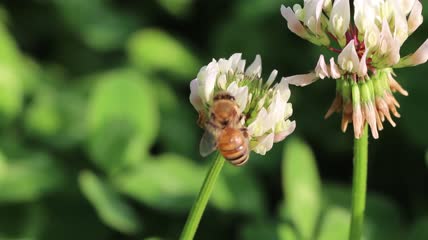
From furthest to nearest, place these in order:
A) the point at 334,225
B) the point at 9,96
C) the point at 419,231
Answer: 1. the point at 9,96
2. the point at 419,231
3. the point at 334,225

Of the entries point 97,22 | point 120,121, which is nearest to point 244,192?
point 120,121

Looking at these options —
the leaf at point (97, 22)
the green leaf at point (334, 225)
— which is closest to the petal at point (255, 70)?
the green leaf at point (334, 225)

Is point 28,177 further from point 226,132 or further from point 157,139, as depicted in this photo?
point 226,132

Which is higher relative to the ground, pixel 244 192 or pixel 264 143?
pixel 244 192

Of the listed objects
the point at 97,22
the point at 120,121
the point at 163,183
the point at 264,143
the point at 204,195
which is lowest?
the point at 204,195

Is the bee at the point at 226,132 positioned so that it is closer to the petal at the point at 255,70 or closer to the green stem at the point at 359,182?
the petal at the point at 255,70

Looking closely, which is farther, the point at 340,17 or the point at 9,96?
the point at 9,96
